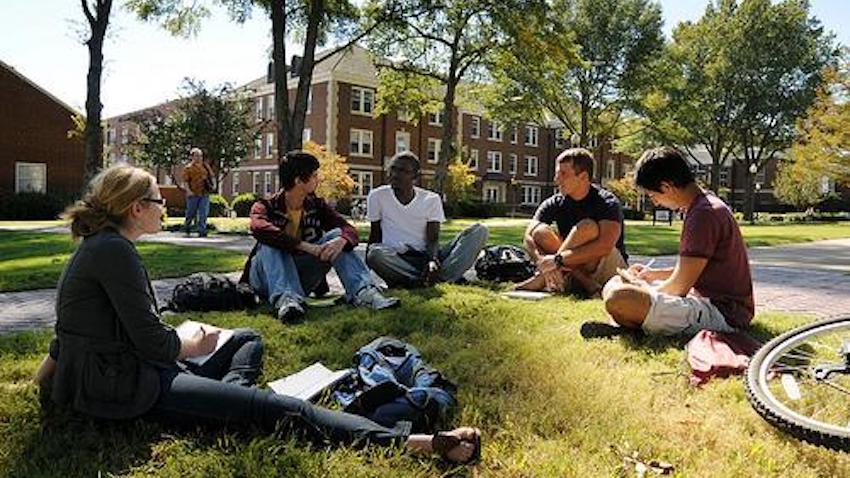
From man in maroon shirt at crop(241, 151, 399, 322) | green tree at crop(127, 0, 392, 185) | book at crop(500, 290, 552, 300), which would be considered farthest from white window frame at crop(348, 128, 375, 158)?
man in maroon shirt at crop(241, 151, 399, 322)

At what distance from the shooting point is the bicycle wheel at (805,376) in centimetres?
301

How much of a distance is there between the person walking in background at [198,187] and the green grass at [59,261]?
2130 millimetres

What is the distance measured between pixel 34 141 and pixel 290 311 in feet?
112

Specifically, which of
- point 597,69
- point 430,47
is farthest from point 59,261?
point 597,69

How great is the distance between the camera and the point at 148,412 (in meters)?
2.73

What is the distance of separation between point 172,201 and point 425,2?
21.7 metres

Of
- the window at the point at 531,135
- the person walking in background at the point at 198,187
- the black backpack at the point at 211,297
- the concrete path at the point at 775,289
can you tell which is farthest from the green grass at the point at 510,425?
the window at the point at 531,135

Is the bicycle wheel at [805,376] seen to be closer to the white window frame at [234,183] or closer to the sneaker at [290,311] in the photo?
the sneaker at [290,311]

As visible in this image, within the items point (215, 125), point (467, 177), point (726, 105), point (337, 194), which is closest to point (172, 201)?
point (215, 125)

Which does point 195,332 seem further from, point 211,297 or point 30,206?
point 30,206

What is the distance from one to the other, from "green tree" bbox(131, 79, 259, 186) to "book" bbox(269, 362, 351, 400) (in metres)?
34.1

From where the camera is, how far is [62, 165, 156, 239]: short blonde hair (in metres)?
2.78

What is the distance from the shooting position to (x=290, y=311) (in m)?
4.98

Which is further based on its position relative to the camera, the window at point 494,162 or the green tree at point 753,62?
the window at point 494,162
